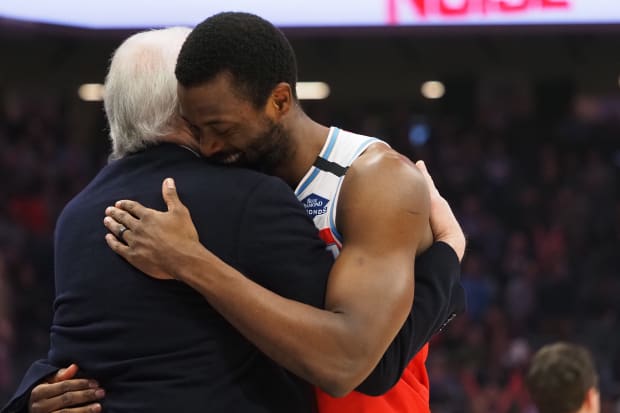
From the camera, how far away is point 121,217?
76.4 inches

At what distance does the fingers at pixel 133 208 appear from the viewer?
1.93 metres

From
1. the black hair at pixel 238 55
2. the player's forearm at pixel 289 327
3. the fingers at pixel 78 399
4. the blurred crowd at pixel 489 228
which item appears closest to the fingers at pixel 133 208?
the player's forearm at pixel 289 327

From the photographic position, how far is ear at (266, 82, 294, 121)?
198cm

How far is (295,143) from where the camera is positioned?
2109mm

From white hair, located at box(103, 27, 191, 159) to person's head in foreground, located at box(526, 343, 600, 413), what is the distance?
6.80ft

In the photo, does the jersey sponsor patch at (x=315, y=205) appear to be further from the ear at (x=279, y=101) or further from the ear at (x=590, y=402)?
the ear at (x=590, y=402)

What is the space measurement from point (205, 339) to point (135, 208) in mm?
274

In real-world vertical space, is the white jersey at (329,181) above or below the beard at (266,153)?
below

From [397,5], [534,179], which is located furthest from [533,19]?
[534,179]

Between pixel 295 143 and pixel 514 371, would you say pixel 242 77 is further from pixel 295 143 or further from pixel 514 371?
pixel 514 371

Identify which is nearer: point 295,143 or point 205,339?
point 205,339

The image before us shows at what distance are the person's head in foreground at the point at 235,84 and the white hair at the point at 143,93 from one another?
8 cm

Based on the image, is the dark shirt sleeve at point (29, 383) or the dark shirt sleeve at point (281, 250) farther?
the dark shirt sleeve at point (29, 383)

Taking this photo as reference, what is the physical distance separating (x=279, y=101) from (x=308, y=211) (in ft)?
0.78
